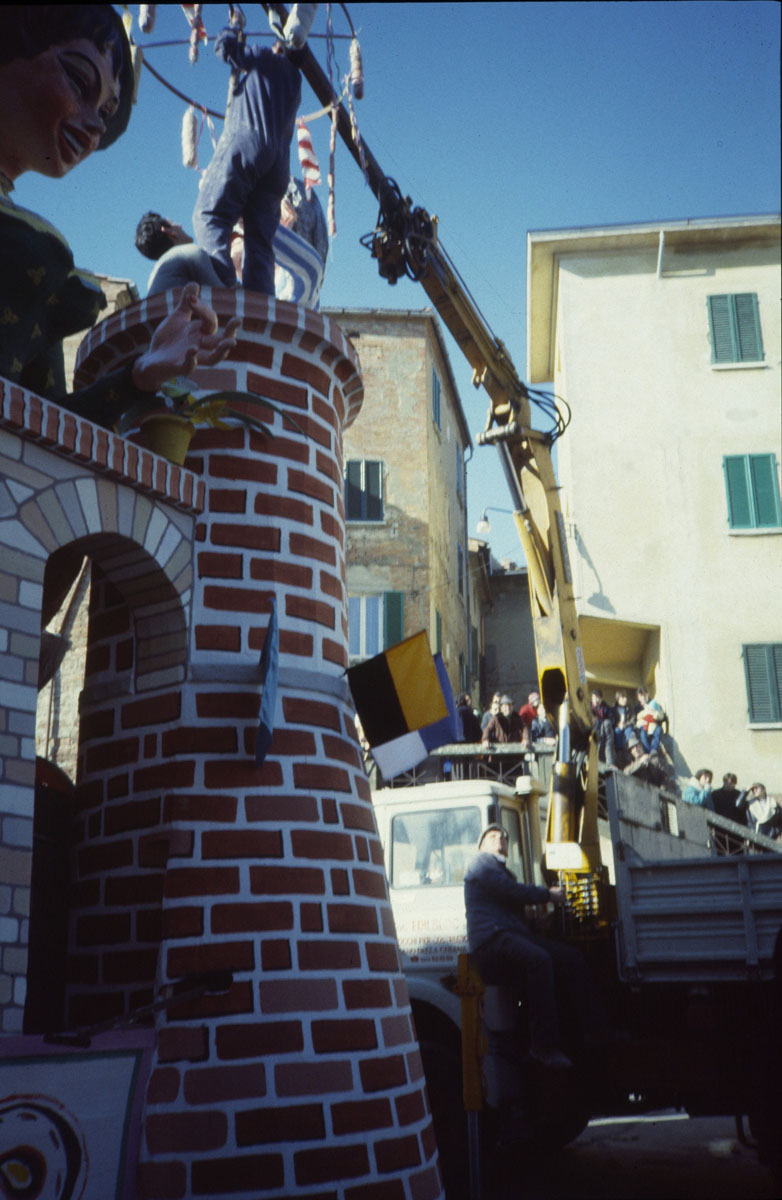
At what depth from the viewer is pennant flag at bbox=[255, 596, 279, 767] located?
4395mm

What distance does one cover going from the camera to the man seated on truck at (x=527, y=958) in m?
7.14

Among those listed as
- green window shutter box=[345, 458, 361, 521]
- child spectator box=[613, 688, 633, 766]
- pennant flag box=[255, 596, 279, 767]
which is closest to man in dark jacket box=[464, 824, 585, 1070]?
pennant flag box=[255, 596, 279, 767]

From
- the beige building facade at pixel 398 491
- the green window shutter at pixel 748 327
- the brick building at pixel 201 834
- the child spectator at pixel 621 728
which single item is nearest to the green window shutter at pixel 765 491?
the green window shutter at pixel 748 327

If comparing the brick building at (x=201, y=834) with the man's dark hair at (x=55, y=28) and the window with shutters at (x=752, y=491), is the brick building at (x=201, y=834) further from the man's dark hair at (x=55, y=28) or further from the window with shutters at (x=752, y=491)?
the window with shutters at (x=752, y=491)

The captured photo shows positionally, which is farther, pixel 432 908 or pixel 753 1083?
pixel 432 908

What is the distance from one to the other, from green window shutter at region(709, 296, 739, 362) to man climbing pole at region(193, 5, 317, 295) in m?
11.4

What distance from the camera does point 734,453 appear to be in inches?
640

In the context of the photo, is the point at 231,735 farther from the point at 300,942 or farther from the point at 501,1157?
the point at 501,1157

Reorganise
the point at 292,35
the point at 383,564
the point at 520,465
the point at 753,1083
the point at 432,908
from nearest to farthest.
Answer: the point at 292,35, the point at 753,1083, the point at 432,908, the point at 520,465, the point at 383,564

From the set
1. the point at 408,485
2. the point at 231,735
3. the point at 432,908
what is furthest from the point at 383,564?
the point at 231,735

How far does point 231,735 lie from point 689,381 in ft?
44.0

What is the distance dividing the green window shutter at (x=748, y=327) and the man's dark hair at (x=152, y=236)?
11.4m

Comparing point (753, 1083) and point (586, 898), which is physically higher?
point (586, 898)

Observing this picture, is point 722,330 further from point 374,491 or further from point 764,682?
point 374,491
